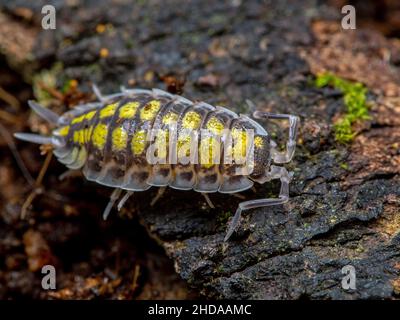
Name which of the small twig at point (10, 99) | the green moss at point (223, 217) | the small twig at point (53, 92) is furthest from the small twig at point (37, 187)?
the green moss at point (223, 217)

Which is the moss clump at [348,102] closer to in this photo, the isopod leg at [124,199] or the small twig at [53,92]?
the isopod leg at [124,199]

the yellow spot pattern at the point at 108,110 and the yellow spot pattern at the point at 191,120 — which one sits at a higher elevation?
the yellow spot pattern at the point at 108,110

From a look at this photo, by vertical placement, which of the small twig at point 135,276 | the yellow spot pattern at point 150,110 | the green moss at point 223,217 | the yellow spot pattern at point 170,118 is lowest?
the small twig at point 135,276

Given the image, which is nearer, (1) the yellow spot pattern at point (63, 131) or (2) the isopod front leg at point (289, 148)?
(2) the isopod front leg at point (289, 148)

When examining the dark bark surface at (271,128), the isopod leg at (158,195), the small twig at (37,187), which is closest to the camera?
the dark bark surface at (271,128)

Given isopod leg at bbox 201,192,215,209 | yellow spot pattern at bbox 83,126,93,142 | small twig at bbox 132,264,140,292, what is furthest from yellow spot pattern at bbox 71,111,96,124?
small twig at bbox 132,264,140,292

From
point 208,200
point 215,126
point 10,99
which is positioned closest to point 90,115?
point 215,126

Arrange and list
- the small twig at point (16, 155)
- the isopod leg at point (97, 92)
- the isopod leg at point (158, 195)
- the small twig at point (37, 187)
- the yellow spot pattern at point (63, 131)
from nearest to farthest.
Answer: the isopod leg at point (158, 195) → the yellow spot pattern at point (63, 131) → the isopod leg at point (97, 92) → the small twig at point (37, 187) → the small twig at point (16, 155)

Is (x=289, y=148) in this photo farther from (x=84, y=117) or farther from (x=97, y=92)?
(x=97, y=92)
